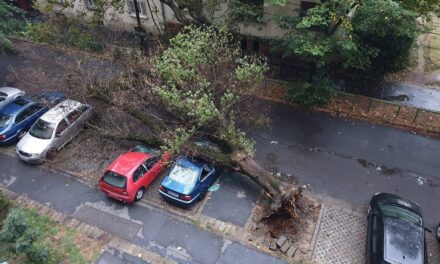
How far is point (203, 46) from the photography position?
14.9m

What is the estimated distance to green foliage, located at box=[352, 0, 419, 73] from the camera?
14.1 metres

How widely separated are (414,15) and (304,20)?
4092mm

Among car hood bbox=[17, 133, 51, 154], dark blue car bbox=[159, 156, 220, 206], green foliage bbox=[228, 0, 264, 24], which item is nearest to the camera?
dark blue car bbox=[159, 156, 220, 206]

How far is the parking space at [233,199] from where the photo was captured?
44.3ft

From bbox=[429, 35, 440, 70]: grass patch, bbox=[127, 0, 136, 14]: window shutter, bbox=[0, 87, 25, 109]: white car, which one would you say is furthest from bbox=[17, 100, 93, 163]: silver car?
bbox=[429, 35, 440, 70]: grass patch


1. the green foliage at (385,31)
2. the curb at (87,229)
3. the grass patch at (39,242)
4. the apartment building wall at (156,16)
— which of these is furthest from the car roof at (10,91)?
the green foliage at (385,31)

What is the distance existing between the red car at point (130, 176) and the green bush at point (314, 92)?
7434mm

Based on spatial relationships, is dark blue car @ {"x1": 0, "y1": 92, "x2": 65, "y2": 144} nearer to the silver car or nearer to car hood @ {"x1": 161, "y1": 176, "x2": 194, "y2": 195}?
the silver car

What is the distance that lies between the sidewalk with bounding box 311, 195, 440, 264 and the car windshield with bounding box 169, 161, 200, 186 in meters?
4.83

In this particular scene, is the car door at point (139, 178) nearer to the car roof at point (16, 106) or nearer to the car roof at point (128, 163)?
the car roof at point (128, 163)

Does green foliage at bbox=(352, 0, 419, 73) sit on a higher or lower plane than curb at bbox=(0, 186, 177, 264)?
higher

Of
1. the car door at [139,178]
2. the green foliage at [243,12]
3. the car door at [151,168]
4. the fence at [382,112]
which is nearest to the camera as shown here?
the car door at [139,178]

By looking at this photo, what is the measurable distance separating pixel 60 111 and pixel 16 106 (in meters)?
2.61

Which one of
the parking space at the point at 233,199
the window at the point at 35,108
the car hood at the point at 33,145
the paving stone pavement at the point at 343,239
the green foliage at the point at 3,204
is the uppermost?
the window at the point at 35,108
